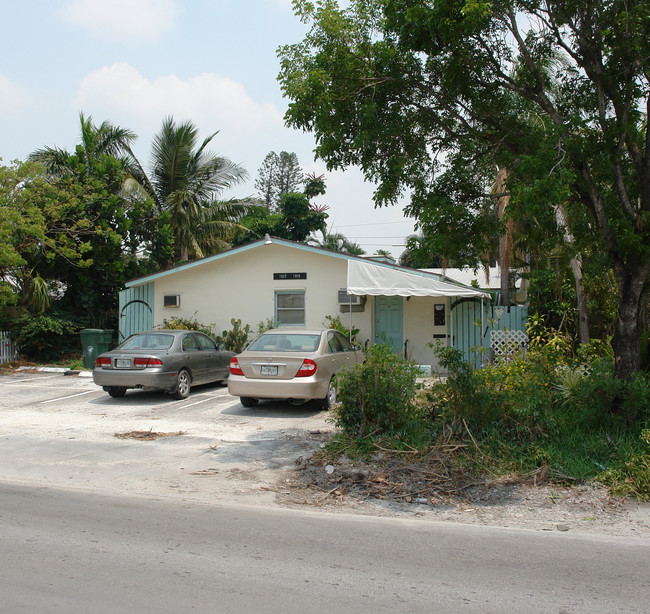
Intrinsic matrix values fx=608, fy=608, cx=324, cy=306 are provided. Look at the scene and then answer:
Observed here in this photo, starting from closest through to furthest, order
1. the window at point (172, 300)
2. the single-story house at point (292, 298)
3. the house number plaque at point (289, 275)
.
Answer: the single-story house at point (292, 298) < the house number plaque at point (289, 275) < the window at point (172, 300)

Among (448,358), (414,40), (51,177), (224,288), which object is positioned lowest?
(448,358)

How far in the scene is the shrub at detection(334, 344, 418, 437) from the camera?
26.3ft

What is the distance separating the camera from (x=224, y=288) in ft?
59.7

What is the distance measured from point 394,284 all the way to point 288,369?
5525mm

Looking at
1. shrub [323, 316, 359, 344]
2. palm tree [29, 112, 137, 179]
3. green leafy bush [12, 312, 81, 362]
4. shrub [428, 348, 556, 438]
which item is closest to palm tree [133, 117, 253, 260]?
palm tree [29, 112, 137, 179]

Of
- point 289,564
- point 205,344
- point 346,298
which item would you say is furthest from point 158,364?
point 289,564

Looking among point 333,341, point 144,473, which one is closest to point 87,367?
point 333,341

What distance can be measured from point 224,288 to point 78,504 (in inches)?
493

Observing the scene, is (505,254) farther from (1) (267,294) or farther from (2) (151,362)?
(2) (151,362)

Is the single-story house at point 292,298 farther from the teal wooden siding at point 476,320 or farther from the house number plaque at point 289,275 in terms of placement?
the teal wooden siding at point 476,320

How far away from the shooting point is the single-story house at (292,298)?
56.1 ft

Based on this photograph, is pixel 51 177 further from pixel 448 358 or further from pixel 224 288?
pixel 448 358

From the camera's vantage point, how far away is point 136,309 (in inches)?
757

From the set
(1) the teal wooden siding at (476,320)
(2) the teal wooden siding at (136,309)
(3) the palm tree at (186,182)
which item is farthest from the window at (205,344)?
(3) the palm tree at (186,182)
